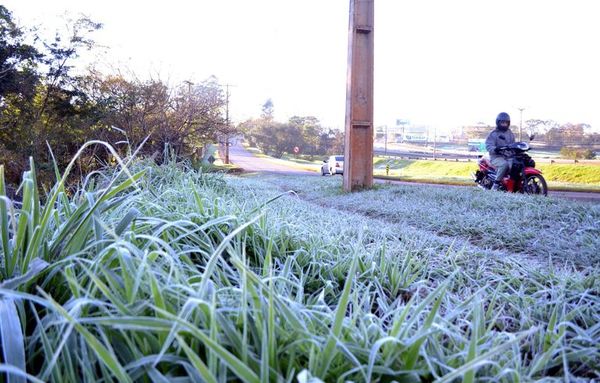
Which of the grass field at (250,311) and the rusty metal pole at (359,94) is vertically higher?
the rusty metal pole at (359,94)

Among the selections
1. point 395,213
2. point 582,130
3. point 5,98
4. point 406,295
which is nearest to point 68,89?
point 5,98

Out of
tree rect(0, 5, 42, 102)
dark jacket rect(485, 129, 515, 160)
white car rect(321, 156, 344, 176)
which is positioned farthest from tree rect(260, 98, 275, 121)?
dark jacket rect(485, 129, 515, 160)

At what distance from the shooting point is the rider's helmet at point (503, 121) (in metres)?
6.71

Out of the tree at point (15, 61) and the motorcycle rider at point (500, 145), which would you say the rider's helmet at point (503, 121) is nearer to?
the motorcycle rider at point (500, 145)

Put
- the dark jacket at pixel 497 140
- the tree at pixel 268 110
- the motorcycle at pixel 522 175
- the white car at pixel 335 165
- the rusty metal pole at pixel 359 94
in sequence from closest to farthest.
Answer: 1. the motorcycle at pixel 522 175
2. the dark jacket at pixel 497 140
3. the rusty metal pole at pixel 359 94
4. the white car at pixel 335 165
5. the tree at pixel 268 110

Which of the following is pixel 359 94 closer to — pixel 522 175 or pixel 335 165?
pixel 522 175

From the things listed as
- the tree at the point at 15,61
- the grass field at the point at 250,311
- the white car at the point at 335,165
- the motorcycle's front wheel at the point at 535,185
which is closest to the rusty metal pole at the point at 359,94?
the motorcycle's front wheel at the point at 535,185

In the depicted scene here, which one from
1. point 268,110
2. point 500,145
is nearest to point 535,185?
point 500,145

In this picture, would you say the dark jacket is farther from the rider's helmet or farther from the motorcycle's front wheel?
the motorcycle's front wheel

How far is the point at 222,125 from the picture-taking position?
10930 mm

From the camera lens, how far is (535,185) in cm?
639

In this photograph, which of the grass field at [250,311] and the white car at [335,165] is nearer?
the grass field at [250,311]

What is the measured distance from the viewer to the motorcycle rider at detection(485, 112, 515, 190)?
6.48 meters

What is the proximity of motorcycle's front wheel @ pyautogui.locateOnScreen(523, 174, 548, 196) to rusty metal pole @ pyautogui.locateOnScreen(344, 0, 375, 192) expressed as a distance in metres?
2.35
